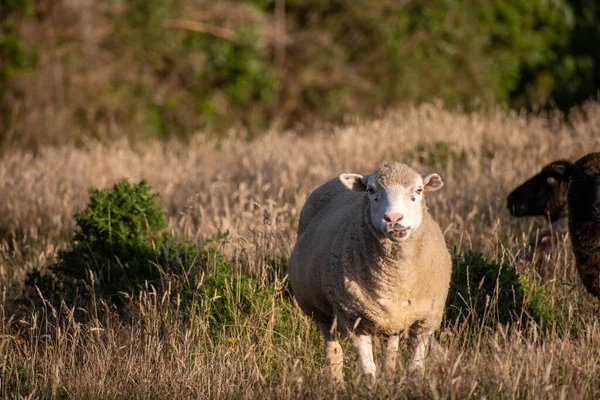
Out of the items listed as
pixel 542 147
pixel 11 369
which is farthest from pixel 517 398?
pixel 542 147

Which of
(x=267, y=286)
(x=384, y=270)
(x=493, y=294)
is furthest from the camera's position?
(x=267, y=286)

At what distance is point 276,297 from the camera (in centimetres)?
697

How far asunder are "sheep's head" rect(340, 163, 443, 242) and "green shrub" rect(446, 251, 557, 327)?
1.71 meters

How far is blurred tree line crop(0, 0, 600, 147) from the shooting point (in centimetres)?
1936

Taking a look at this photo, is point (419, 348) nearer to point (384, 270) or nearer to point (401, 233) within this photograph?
point (384, 270)

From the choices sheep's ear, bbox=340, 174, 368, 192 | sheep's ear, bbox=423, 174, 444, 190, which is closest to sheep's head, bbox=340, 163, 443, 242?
sheep's ear, bbox=423, 174, 444, 190

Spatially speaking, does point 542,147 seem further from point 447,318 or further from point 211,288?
point 211,288

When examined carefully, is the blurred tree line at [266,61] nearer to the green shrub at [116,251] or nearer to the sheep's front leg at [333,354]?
the green shrub at [116,251]

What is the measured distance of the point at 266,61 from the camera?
22.8 metres

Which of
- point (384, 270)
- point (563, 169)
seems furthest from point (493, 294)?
point (384, 270)

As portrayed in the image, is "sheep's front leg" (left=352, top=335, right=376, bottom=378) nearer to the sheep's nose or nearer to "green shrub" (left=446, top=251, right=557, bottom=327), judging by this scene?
the sheep's nose

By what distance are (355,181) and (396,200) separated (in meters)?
0.56

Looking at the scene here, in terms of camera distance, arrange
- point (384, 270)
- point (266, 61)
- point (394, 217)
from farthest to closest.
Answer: point (266, 61)
point (384, 270)
point (394, 217)

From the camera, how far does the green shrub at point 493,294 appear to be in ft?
22.1
